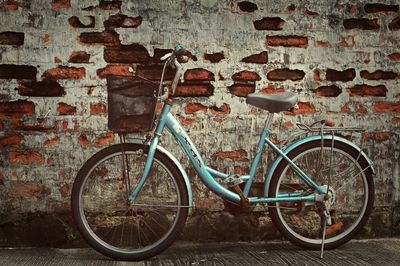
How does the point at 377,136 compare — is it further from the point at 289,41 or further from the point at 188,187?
the point at 188,187

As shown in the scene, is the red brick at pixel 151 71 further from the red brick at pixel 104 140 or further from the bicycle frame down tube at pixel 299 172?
the bicycle frame down tube at pixel 299 172

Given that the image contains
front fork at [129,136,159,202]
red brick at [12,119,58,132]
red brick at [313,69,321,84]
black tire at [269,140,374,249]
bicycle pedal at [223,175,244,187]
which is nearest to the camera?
front fork at [129,136,159,202]

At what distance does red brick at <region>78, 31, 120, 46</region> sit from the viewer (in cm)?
390

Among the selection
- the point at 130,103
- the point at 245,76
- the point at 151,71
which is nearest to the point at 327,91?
the point at 245,76

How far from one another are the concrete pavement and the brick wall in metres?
0.33

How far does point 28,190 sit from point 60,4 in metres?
1.35

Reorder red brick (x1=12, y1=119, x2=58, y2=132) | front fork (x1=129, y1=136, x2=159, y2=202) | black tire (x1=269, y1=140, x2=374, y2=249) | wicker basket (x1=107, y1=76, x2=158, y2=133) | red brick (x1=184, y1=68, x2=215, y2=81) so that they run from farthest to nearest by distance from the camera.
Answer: red brick (x1=184, y1=68, x2=215, y2=81), red brick (x1=12, y1=119, x2=58, y2=132), black tire (x1=269, y1=140, x2=374, y2=249), front fork (x1=129, y1=136, x2=159, y2=202), wicker basket (x1=107, y1=76, x2=158, y2=133)

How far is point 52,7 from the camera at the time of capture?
3.86 m

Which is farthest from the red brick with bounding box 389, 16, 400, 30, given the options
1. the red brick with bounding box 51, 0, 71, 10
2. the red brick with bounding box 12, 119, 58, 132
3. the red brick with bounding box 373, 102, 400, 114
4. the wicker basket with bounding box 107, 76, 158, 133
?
the red brick with bounding box 12, 119, 58, 132

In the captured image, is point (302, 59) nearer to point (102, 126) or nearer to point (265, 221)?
point (265, 221)

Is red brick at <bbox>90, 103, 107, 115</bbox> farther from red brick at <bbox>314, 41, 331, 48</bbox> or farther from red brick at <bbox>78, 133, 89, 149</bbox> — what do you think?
red brick at <bbox>314, 41, 331, 48</bbox>

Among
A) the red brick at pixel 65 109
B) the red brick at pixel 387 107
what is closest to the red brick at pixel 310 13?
the red brick at pixel 387 107

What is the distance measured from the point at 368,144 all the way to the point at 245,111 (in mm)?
1009

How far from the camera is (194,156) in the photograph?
11.8 feet
